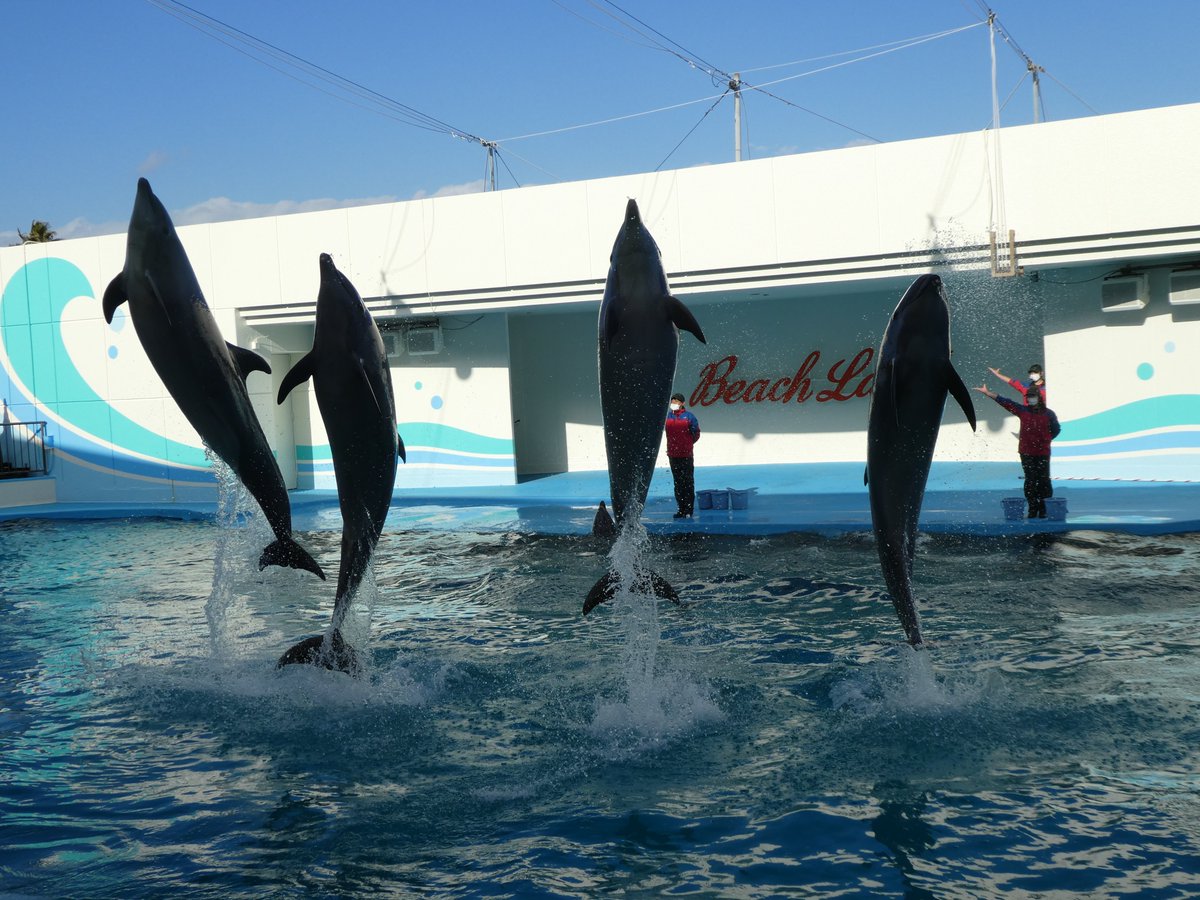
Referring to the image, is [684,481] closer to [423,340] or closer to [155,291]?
[423,340]

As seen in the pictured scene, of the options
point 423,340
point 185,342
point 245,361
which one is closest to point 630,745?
point 245,361

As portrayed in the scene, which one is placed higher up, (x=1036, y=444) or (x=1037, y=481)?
(x=1036, y=444)

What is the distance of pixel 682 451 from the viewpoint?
11.2 metres

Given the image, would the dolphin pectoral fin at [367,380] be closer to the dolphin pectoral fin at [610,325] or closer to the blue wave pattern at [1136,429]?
the dolphin pectoral fin at [610,325]

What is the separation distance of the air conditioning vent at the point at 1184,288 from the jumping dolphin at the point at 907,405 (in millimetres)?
9764

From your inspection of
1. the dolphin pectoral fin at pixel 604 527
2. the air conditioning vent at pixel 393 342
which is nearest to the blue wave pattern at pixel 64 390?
the air conditioning vent at pixel 393 342

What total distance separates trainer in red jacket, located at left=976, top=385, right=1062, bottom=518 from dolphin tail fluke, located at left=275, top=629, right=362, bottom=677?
6.93 metres

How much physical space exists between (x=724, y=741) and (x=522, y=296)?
34.8 feet

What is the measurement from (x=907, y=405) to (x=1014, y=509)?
638 centimetres

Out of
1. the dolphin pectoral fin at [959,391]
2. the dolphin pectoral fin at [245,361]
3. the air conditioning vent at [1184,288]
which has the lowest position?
the dolphin pectoral fin at [959,391]

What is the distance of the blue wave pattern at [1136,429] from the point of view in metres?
12.8

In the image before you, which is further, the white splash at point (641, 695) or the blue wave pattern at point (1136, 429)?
the blue wave pattern at point (1136, 429)

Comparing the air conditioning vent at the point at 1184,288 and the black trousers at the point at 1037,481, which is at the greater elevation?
the air conditioning vent at the point at 1184,288

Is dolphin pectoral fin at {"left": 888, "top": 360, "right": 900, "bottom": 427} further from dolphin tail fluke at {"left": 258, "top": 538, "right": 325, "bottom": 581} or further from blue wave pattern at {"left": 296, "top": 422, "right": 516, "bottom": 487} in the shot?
blue wave pattern at {"left": 296, "top": 422, "right": 516, "bottom": 487}
